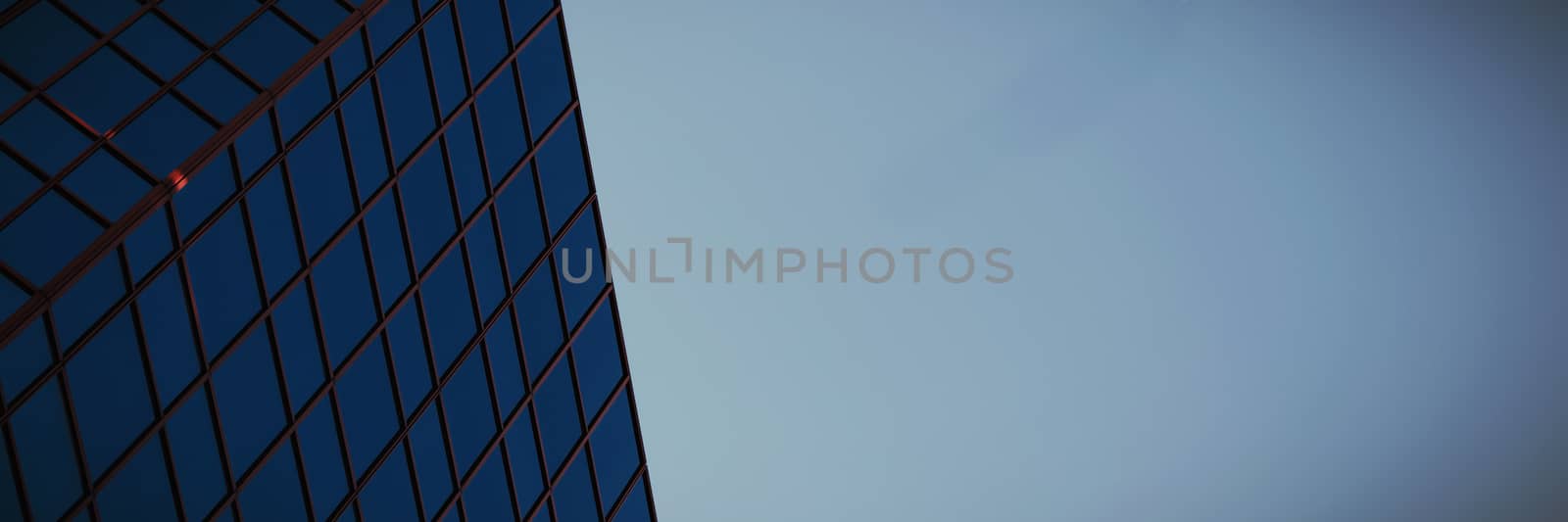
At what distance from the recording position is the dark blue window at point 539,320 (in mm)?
26141

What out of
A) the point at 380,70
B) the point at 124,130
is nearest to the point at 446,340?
the point at 380,70

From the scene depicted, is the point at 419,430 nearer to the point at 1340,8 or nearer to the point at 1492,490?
the point at 1340,8

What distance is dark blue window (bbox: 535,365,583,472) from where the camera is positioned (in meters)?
26.5

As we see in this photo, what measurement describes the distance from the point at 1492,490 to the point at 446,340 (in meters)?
129

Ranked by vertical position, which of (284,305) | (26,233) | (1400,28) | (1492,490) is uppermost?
(1400,28)

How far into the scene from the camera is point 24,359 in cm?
1619

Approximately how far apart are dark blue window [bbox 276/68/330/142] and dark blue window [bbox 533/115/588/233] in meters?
6.19

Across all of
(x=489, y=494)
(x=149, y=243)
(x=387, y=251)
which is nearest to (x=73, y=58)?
(x=149, y=243)

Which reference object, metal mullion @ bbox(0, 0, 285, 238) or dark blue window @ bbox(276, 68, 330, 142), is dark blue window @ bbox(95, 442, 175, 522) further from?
dark blue window @ bbox(276, 68, 330, 142)

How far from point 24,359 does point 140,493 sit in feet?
9.12

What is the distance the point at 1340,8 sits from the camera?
102 m

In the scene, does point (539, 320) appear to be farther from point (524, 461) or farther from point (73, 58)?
point (73, 58)

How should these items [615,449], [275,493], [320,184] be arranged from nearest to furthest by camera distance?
[275,493] → [320,184] → [615,449]

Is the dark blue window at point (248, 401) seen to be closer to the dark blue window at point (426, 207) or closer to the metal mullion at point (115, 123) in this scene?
the metal mullion at point (115, 123)
